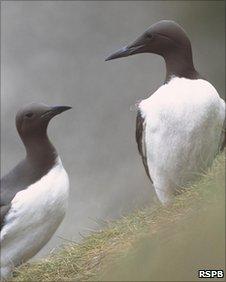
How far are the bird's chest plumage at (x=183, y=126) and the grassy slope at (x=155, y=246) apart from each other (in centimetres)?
41

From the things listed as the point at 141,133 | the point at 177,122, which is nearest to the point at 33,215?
the point at 141,133

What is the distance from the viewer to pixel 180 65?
22.3ft

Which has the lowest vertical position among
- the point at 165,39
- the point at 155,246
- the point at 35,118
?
the point at 35,118

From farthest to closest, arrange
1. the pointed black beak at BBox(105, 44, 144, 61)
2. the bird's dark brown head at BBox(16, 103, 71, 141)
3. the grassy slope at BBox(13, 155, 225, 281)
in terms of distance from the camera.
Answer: the bird's dark brown head at BBox(16, 103, 71, 141) < the pointed black beak at BBox(105, 44, 144, 61) < the grassy slope at BBox(13, 155, 225, 281)

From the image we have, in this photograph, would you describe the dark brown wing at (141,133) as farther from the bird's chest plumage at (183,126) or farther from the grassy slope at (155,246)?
the grassy slope at (155,246)

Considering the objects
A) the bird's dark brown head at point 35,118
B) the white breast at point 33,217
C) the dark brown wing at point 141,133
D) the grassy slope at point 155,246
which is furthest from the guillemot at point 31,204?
the dark brown wing at point 141,133

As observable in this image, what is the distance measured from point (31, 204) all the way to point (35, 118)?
0.81 meters

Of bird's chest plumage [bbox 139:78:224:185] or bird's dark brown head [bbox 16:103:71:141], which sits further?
bird's dark brown head [bbox 16:103:71:141]

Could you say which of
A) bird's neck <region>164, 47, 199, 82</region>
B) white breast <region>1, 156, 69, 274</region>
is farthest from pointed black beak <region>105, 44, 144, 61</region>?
white breast <region>1, 156, 69, 274</region>

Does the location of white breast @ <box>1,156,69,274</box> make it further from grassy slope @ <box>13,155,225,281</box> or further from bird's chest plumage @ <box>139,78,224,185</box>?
bird's chest plumage @ <box>139,78,224,185</box>

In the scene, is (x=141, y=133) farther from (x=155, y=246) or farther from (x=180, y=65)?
(x=155, y=246)

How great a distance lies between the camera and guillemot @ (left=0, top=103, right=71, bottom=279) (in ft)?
23.7

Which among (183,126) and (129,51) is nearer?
(183,126)

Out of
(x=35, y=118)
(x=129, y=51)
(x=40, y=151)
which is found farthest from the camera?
(x=35, y=118)
